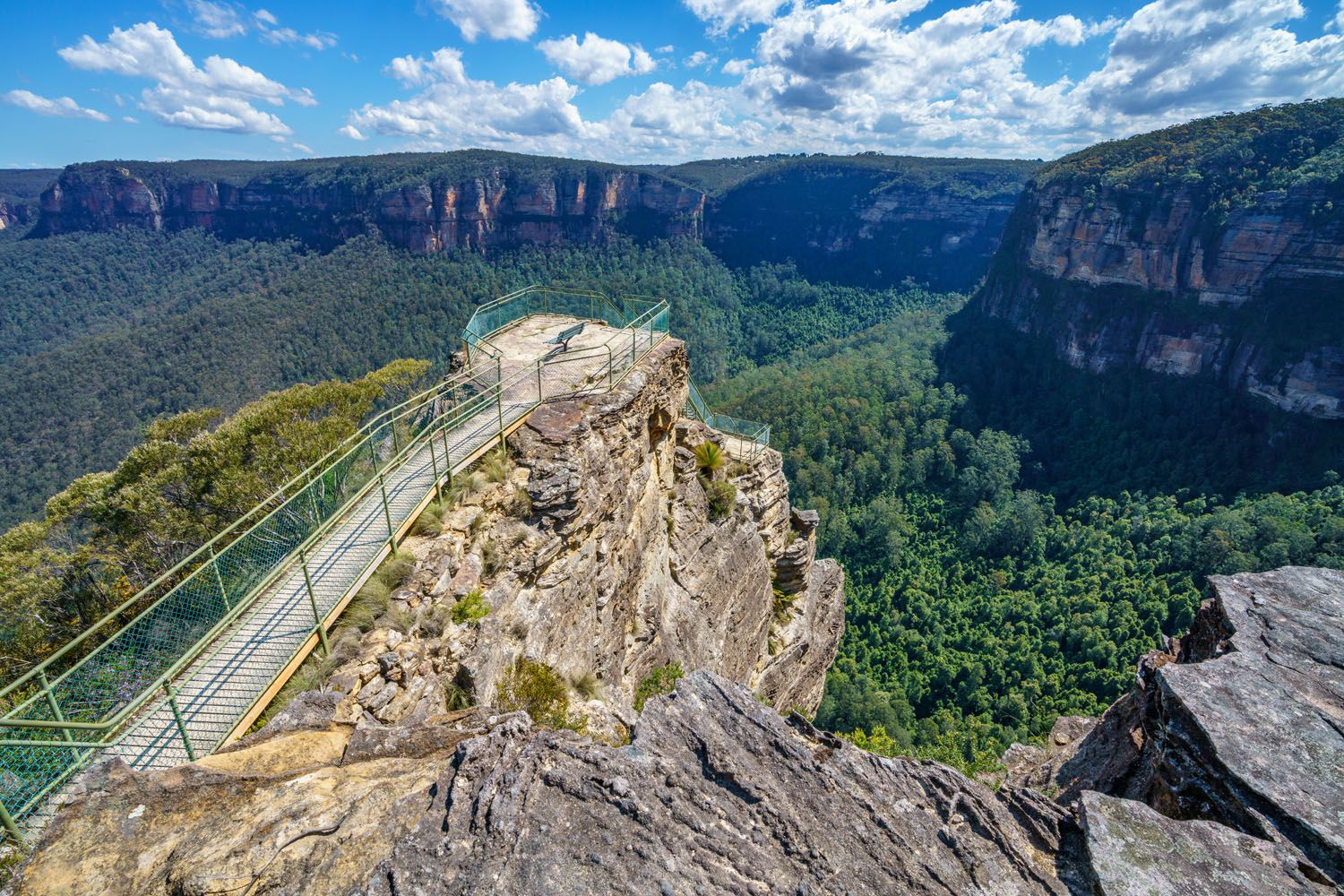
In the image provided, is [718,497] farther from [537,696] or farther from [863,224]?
[863,224]

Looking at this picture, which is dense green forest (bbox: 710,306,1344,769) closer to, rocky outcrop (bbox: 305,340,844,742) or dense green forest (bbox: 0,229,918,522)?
rocky outcrop (bbox: 305,340,844,742)

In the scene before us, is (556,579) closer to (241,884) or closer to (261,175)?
(241,884)

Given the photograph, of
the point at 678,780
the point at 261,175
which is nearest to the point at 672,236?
the point at 261,175

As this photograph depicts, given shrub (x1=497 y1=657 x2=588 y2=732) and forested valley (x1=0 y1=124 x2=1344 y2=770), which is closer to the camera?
shrub (x1=497 y1=657 x2=588 y2=732)

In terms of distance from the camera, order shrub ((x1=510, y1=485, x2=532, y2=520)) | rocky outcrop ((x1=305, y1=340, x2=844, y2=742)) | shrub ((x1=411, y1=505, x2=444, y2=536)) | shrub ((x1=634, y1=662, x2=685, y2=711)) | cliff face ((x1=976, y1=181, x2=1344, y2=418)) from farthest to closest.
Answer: cliff face ((x1=976, y1=181, x2=1344, y2=418)) < shrub ((x1=634, y1=662, x2=685, y2=711)) < shrub ((x1=510, y1=485, x2=532, y2=520)) < shrub ((x1=411, y1=505, x2=444, y2=536)) < rocky outcrop ((x1=305, y1=340, x2=844, y2=742))

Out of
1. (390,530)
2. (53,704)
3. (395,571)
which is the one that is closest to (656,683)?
(395,571)

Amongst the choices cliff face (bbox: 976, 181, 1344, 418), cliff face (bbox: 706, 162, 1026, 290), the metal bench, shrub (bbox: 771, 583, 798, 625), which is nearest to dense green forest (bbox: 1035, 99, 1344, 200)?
cliff face (bbox: 976, 181, 1344, 418)
